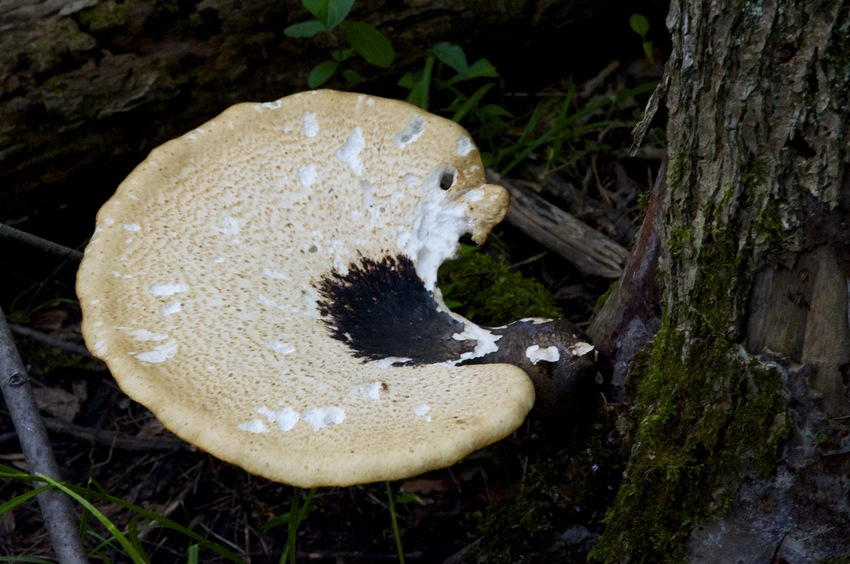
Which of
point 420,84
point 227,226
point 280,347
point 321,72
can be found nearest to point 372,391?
point 280,347

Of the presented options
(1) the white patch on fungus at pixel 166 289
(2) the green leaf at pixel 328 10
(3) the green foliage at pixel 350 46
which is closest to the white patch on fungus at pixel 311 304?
(1) the white patch on fungus at pixel 166 289

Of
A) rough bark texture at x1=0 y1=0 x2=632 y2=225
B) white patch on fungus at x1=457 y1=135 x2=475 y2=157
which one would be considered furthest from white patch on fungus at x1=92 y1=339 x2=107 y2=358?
rough bark texture at x1=0 y1=0 x2=632 y2=225

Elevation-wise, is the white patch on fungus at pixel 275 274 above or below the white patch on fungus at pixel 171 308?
above

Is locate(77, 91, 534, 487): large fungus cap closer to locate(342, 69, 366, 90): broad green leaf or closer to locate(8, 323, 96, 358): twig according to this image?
locate(342, 69, 366, 90): broad green leaf

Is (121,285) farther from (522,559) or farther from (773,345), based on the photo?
(773,345)

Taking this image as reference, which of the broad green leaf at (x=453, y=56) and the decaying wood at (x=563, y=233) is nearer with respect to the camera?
the decaying wood at (x=563, y=233)

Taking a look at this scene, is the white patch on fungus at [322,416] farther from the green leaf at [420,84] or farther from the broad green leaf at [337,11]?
the green leaf at [420,84]

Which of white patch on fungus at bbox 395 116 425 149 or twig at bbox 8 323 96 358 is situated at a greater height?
white patch on fungus at bbox 395 116 425 149

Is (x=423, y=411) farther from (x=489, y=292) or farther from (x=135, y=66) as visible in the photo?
(x=135, y=66)
